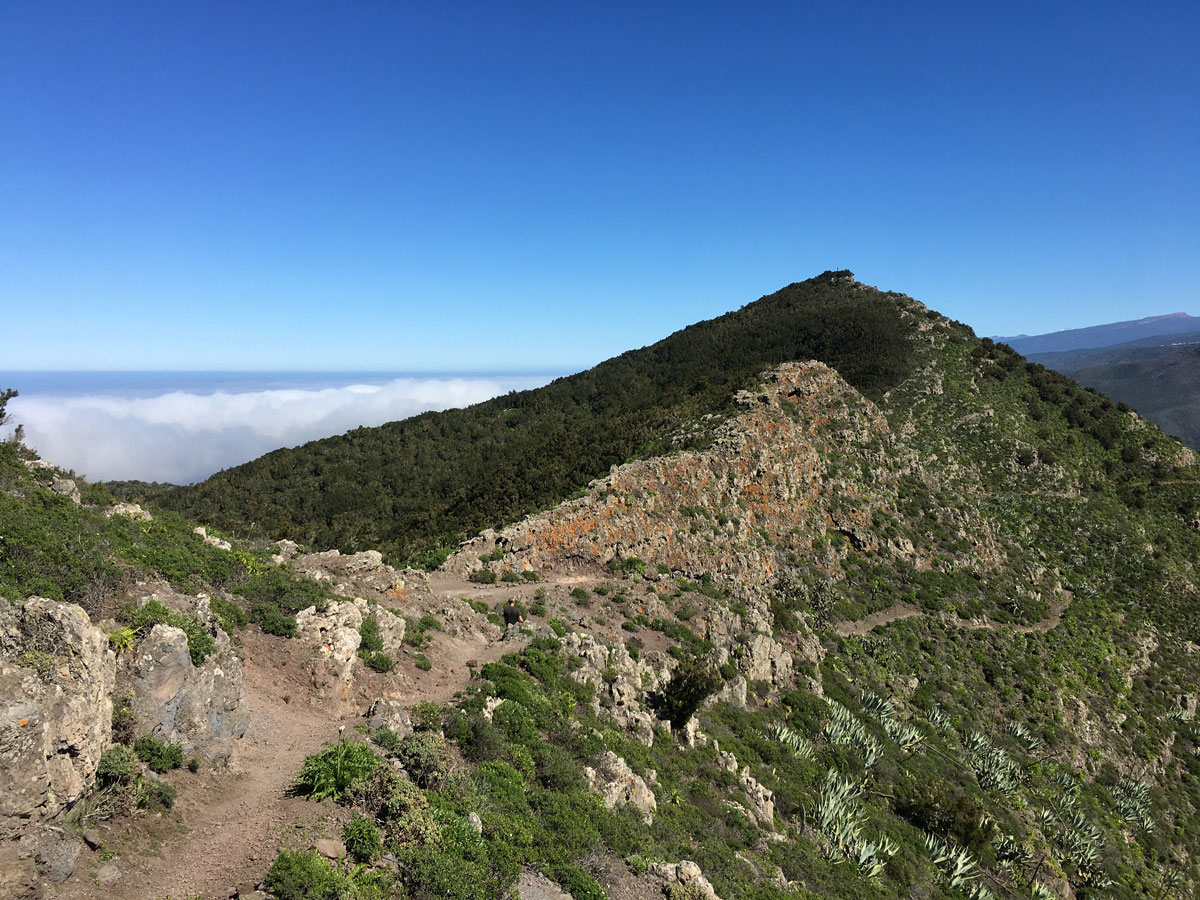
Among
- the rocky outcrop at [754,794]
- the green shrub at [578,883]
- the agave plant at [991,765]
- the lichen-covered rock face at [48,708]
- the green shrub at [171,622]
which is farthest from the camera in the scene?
the agave plant at [991,765]

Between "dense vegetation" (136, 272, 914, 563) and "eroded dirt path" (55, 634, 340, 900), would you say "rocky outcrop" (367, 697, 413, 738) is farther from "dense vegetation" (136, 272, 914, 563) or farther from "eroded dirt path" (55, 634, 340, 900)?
"dense vegetation" (136, 272, 914, 563)

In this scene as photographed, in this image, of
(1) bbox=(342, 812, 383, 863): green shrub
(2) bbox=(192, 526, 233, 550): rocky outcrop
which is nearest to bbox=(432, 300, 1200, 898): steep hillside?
(1) bbox=(342, 812, 383, 863): green shrub

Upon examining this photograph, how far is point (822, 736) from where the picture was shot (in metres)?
18.2

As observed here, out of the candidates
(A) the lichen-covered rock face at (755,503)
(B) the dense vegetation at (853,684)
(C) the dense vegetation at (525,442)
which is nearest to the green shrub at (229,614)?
(B) the dense vegetation at (853,684)

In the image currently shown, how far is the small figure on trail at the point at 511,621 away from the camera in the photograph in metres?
15.8

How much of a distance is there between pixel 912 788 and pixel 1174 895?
12.5 m

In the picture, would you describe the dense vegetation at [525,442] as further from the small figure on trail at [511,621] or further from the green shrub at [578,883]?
the green shrub at [578,883]

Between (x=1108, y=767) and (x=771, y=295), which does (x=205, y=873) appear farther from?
(x=771, y=295)

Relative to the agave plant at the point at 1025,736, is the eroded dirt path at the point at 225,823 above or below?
above

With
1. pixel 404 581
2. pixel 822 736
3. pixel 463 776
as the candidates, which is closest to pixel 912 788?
pixel 822 736

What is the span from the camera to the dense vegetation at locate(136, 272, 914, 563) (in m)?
36.4

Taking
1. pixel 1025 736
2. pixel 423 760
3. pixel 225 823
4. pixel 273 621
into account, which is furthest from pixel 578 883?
pixel 1025 736

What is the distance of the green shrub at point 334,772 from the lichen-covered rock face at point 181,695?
1.54 metres

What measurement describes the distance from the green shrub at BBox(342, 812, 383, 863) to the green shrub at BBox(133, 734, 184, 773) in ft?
8.79
